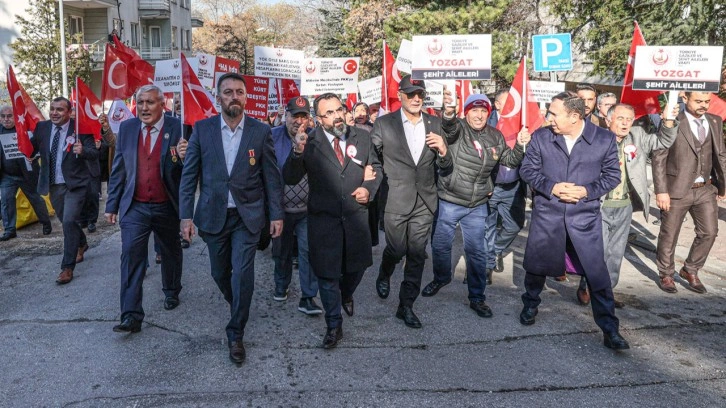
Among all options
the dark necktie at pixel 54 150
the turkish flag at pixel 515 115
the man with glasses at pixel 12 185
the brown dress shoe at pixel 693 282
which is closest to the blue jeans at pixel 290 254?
the turkish flag at pixel 515 115

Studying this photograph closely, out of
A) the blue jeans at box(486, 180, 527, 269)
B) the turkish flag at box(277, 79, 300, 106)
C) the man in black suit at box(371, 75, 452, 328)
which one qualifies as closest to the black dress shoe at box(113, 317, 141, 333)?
the man in black suit at box(371, 75, 452, 328)

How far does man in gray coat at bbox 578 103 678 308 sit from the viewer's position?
5.89 meters

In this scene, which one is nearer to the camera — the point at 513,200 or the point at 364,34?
the point at 513,200

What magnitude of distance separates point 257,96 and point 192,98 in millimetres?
2649

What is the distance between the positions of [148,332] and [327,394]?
1930 millimetres

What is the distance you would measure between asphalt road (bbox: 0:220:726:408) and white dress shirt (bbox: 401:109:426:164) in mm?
1492

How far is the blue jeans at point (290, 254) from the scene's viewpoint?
5758 mm

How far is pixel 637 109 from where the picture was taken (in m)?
6.77

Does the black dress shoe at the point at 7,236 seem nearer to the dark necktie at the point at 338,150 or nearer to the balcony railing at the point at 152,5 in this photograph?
the dark necktie at the point at 338,150

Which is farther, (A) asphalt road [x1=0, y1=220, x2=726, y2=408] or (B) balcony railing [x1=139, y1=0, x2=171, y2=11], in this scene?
(B) balcony railing [x1=139, y1=0, x2=171, y2=11]

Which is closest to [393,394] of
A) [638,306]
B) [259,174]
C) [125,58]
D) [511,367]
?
[511,367]

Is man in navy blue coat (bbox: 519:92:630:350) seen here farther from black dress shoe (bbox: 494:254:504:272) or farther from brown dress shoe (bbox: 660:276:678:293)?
black dress shoe (bbox: 494:254:504:272)

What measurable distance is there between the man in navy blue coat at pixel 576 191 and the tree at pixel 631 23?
33.3ft

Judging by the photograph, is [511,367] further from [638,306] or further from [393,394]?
[638,306]
